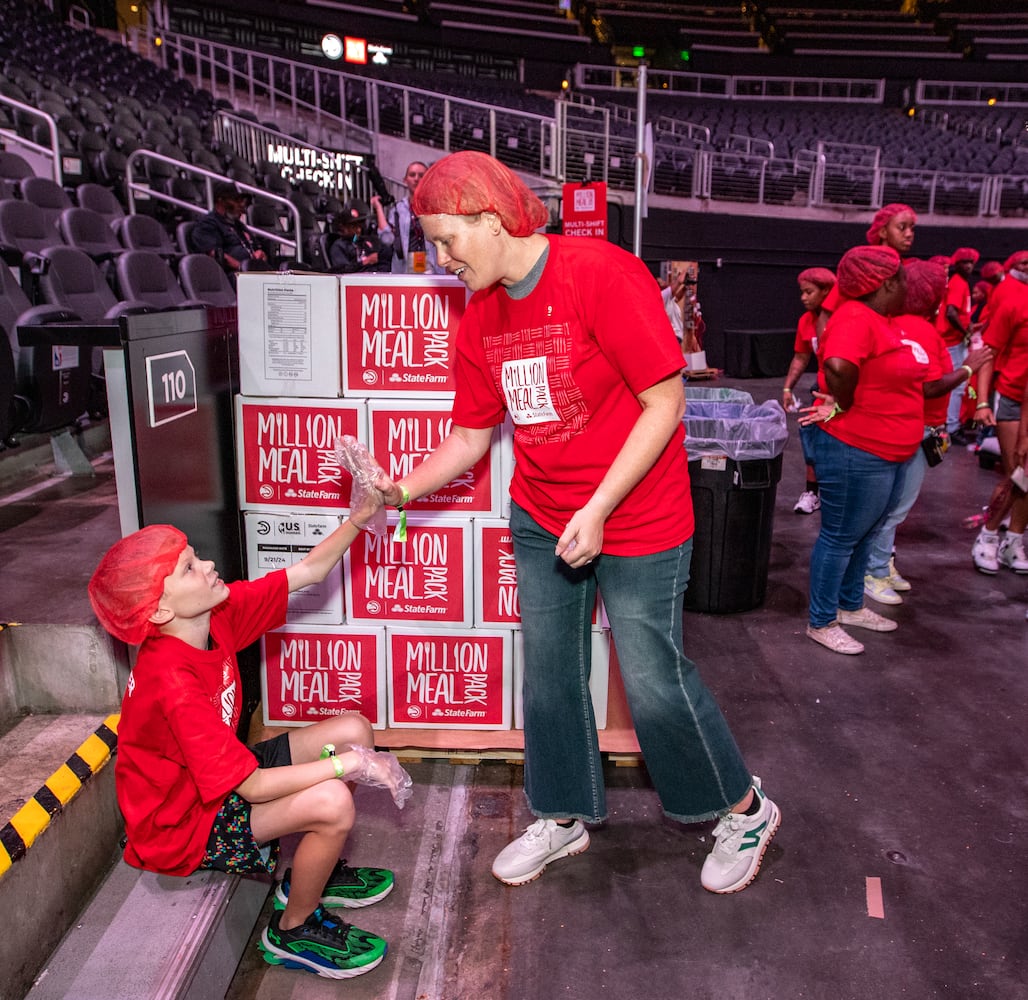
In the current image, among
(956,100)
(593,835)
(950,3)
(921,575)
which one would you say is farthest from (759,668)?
(950,3)

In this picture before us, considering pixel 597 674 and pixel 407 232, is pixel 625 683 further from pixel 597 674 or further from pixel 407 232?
pixel 407 232

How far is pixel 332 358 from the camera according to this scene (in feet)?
7.86

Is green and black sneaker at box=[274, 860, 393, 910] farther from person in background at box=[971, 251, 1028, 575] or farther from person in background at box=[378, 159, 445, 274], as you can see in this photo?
person in background at box=[378, 159, 445, 274]

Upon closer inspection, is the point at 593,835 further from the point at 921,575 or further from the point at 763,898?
the point at 921,575

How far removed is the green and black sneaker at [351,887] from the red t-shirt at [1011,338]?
375 cm

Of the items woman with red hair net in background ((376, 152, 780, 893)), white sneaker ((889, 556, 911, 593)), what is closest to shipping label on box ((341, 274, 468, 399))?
woman with red hair net in background ((376, 152, 780, 893))

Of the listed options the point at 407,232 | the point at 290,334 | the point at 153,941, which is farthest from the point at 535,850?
the point at 407,232

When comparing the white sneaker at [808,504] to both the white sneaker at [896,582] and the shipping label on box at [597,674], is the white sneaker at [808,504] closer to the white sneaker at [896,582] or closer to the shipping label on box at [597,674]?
the white sneaker at [896,582]

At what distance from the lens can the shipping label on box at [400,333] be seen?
7.73 ft

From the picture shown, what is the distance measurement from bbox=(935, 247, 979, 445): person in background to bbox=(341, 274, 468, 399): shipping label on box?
577 cm

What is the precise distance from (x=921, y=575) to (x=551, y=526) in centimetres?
323

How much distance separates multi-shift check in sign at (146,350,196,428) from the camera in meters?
2.01

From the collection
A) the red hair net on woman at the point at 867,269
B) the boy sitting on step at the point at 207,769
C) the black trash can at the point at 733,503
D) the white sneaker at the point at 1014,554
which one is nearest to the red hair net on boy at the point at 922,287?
the red hair net on woman at the point at 867,269

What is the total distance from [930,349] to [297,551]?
2.73m
